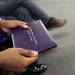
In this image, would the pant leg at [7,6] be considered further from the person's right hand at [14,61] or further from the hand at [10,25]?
the person's right hand at [14,61]

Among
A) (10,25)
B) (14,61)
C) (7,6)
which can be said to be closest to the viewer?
(14,61)

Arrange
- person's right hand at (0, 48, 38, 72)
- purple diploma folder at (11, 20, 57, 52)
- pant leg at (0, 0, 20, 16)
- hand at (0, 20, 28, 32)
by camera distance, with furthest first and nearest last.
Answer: pant leg at (0, 0, 20, 16) < hand at (0, 20, 28, 32) < purple diploma folder at (11, 20, 57, 52) < person's right hand at (0, 48, 38, 72)

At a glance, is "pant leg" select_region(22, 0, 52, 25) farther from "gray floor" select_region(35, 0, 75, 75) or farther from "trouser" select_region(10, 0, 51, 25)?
"gray floor" select_region(35, 0, 75, 75)

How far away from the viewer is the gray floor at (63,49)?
104 cm

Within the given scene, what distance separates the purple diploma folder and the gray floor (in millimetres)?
84

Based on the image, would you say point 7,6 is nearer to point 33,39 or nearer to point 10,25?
point 10,25

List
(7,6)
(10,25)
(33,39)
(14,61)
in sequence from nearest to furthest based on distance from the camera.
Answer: (14,61) < (33,39) < (10,25) < (7,6)

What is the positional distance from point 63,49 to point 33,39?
0.23m

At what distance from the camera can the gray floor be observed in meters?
1.04

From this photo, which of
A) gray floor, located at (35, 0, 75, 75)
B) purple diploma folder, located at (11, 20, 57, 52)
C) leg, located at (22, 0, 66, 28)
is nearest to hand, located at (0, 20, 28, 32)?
purple diploma folder, located at (11, 20, 57, 52)

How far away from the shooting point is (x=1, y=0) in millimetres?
1468

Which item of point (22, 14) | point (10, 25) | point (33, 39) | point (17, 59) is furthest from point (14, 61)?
point (22, 14)

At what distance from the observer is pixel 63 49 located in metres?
1.20

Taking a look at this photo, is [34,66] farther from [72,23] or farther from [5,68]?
[72,23]
